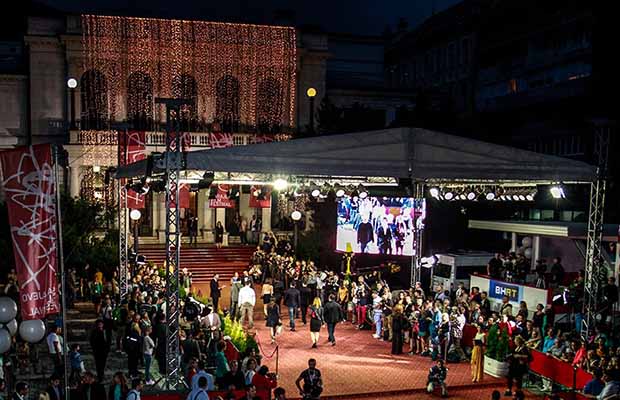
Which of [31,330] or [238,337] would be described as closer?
[31,330]

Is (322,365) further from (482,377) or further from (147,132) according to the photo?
(147,132)

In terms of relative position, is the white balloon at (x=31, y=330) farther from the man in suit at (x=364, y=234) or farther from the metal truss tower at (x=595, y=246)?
the man in suit at (x=364, y=234)

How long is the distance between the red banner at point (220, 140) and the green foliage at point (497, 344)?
1882 centimetres

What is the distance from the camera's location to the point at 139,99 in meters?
36.1

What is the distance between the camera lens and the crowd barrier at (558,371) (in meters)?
13.6

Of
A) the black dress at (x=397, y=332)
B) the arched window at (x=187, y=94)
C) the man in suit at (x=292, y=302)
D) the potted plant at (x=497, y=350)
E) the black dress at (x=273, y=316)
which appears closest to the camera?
the potted plant at (x=497, y=350)

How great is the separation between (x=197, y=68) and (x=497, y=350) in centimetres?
2564

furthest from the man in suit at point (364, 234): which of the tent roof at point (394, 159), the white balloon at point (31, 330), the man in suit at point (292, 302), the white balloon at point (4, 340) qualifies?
the white balloon at point (4, 340)

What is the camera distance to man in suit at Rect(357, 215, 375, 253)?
82.6ft

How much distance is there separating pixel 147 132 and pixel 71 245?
10.4 m

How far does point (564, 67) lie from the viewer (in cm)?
3562

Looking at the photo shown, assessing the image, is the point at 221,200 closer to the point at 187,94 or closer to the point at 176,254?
the point at 187,94

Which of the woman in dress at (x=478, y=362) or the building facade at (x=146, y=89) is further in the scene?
the building facade at (x=146, y=89)

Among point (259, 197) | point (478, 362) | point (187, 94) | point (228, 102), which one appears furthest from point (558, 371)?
point (187, 94)
